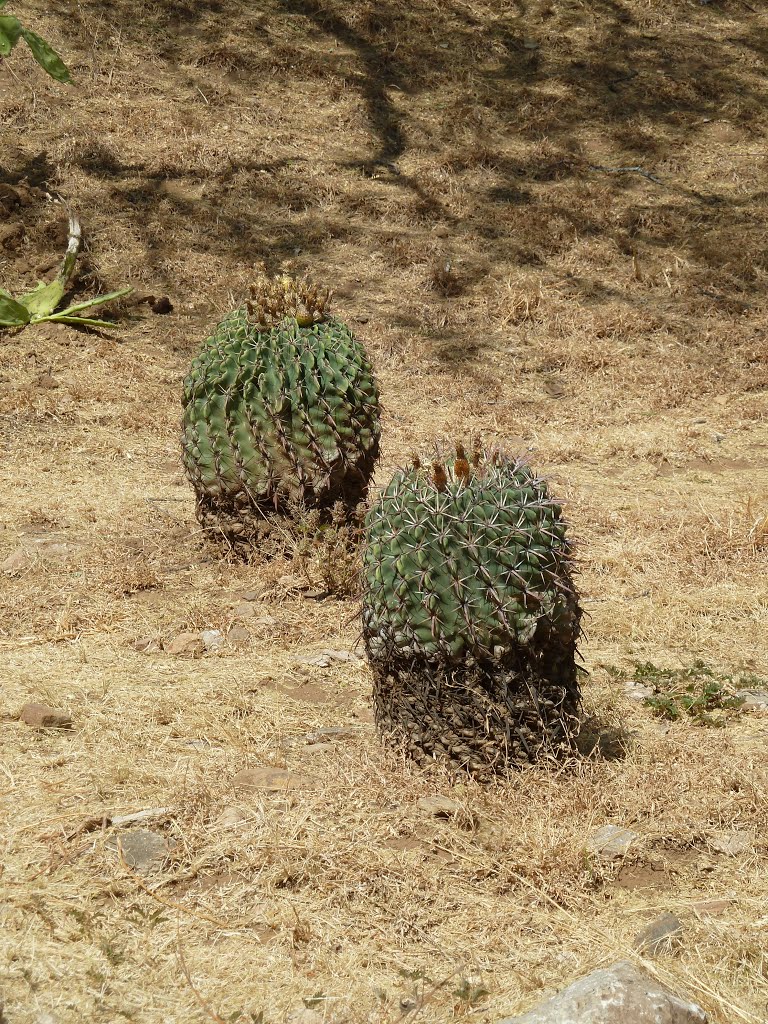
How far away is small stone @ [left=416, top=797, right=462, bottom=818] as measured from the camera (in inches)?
136

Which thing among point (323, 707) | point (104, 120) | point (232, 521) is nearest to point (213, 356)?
point (232, 521)

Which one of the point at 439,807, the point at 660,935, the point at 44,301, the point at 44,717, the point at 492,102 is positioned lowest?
the point at 44,717

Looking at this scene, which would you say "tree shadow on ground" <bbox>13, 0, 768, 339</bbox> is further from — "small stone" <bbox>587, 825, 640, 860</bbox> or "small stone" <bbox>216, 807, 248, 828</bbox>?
"small stone" <bbox>587, 825, 640, 860</bbox>

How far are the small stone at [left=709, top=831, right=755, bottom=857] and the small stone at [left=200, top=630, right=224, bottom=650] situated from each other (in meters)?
2.31

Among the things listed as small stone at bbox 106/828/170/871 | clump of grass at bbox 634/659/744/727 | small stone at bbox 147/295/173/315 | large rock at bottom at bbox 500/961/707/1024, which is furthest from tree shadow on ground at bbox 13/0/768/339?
large rock at bottom at bbox 500/961/707/1024

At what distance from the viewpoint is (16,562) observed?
5.82 metres

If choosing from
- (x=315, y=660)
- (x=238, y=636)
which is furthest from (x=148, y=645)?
(x=315, y=660)

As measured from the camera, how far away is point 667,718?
4242 millimetres

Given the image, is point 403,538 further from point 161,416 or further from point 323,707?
point 161,416

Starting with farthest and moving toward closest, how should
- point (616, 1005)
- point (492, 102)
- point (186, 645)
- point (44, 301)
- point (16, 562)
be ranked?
point (492, 102)
point (16, 562)
point (186, 645)
point (44, 301)
point (616, 1005)

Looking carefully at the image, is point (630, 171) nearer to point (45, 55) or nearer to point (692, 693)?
point (692, 693)

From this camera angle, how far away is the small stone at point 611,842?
128 inches

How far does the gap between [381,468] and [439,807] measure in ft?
13.6

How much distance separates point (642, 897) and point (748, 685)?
153 cm
